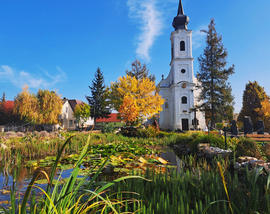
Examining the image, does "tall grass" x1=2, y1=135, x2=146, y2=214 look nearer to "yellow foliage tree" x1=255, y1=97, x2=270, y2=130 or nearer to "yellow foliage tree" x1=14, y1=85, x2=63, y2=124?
"yellow foliage tree" x1=14, y1=85, x2=63, y2=124

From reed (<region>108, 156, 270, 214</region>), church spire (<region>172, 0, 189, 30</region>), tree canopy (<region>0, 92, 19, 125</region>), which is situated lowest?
reed (<region>108, 156, 270, 214</region>)

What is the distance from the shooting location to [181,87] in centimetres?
3084

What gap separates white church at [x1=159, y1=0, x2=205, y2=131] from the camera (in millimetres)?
30375

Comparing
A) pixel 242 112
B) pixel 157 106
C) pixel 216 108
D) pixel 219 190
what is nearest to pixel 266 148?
pixel 219 190

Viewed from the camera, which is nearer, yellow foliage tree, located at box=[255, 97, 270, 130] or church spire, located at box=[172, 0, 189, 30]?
yellow foliage tree, located at box=[255, 97, 270, 130]

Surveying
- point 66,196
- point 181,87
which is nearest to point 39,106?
point 181,87

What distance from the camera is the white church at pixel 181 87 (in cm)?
3038

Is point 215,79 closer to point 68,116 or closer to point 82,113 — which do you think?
point 82,113

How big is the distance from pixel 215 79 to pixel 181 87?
6566 millimetres

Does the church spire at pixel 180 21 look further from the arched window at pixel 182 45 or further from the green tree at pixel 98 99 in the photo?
the green tree at pixel 98 99

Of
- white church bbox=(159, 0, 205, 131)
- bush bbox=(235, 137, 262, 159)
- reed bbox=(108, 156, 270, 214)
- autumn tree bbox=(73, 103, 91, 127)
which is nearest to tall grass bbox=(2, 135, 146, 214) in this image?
reed bbox=(108, 156, 270, 214)

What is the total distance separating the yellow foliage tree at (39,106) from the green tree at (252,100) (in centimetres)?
3364

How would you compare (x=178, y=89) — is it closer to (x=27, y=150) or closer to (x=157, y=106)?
(x=157, y=106)

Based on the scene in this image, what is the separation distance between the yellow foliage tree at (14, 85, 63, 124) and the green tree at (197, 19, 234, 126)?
2493 centimetres
